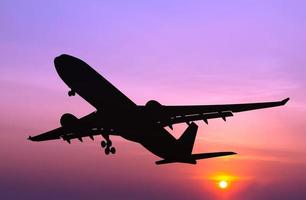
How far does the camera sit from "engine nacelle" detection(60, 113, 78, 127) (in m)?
62.6

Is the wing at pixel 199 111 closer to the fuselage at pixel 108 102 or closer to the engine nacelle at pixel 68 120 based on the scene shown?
the fuselage at pixel 108 102

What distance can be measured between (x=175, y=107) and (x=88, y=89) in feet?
33.2

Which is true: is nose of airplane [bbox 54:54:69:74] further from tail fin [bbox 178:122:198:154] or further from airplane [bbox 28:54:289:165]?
tail fin [bbox 178:122:198:154]

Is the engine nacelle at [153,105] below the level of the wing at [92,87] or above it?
below

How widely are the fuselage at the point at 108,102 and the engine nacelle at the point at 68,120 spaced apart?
11.5 ft

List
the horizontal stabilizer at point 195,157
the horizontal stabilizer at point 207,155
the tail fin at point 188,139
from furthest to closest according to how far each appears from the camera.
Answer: the tail fin at point 188,139
the horizontal stabilizer at point 195,157
the horizontal stabilizer at point 207,155

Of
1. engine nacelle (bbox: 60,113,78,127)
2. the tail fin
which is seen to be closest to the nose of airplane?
engine nacelle (bbox: 60,113,78,127)

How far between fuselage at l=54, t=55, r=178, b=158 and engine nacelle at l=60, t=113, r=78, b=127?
138 inches

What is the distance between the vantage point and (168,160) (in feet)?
224

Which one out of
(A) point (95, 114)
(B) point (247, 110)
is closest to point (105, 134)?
(A) point (95, 114)

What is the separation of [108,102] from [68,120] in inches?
259

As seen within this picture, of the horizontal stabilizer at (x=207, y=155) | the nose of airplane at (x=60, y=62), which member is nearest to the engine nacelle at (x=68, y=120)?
the nose of airplane at (x=60, y=62)

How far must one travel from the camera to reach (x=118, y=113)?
5925 centimetres

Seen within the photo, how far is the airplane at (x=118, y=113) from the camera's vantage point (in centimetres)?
5834
